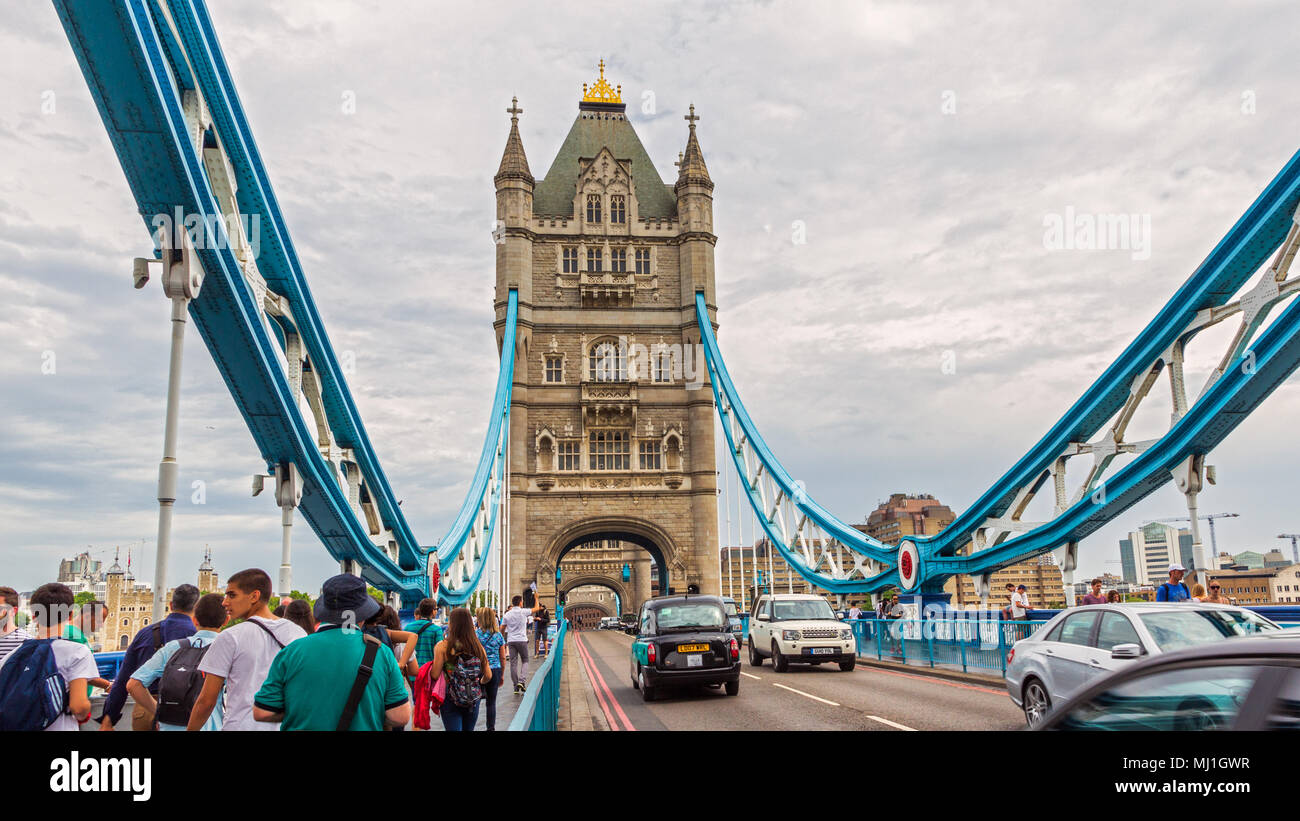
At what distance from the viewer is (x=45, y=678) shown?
488 cm

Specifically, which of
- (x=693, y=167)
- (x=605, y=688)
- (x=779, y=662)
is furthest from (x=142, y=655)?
(x=693, y=167)

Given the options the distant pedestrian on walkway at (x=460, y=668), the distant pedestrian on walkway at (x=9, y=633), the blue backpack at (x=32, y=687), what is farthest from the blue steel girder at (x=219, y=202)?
the blue backpack at (x=32, y=687)

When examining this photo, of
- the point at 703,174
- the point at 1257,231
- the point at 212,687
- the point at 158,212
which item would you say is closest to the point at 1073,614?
the point at 212,687

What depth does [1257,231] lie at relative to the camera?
49.6 ft

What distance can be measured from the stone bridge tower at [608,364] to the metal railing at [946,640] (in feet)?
82.2

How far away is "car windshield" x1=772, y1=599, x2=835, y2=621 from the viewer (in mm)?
18688

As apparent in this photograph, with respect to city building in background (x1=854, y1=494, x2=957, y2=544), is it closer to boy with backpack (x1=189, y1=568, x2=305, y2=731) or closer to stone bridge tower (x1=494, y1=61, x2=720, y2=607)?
stone bridge tower (x1=494, y1=61, x2=720, y2=607)

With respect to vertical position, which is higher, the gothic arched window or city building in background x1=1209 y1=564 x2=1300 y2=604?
the gothic arched window

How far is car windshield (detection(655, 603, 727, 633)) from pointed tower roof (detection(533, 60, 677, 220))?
38285mm

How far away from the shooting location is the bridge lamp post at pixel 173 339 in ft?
27.3

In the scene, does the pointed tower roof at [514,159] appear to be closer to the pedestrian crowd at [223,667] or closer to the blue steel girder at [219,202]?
the blue steel girder at [219,202]

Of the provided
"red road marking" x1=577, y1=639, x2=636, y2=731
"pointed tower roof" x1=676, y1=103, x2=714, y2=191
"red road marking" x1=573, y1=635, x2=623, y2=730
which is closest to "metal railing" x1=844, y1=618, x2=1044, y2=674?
"red road marking" x1=577, y1=639, x2=636, y2=731
